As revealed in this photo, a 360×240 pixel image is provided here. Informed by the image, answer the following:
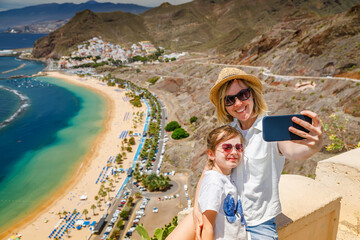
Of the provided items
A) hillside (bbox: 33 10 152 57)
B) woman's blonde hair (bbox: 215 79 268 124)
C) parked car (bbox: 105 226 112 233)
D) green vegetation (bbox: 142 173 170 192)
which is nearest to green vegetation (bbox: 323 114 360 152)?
woman's blonde hair (bbox: 215 79 268 124)

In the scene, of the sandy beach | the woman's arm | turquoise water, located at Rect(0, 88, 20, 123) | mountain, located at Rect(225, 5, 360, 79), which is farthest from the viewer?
turquoise water, located at Rect(0, 88, 20, 123)

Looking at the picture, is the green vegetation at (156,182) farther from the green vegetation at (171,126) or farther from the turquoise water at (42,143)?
the green vegetation at (171,126)

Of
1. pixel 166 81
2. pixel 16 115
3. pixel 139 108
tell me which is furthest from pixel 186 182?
pixel 16 115

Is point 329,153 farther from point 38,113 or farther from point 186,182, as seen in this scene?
point 38,113

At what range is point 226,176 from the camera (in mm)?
3445

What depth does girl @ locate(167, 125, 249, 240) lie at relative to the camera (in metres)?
3.15

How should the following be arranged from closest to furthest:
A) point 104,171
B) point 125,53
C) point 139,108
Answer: point 104,171 < point 139,108 < point 125,53

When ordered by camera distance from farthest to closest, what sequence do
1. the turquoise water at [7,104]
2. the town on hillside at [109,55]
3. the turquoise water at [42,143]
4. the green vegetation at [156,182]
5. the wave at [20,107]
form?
1. the town on hillside at [109,55]
2. the turquoise water at [7,104]
3. the wave at [20,107]
4. the turquoise water at [42,143]
5. the green vegetation at [156,182]

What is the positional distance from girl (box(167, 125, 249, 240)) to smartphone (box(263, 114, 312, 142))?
0.68 metres

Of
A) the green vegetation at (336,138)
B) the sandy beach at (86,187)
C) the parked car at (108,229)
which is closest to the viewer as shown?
the green vegetation at (336,138)

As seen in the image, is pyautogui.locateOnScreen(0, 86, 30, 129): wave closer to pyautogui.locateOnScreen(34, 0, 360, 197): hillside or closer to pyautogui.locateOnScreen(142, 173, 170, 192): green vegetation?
pyautogui.locateOnScreen(34, 0, 360, 197): hillside

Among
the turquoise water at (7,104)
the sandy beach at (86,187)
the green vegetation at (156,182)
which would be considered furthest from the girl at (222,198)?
the turquoise water at (7,104)

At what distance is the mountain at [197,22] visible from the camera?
132750 mm

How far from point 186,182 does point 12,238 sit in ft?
52.9
